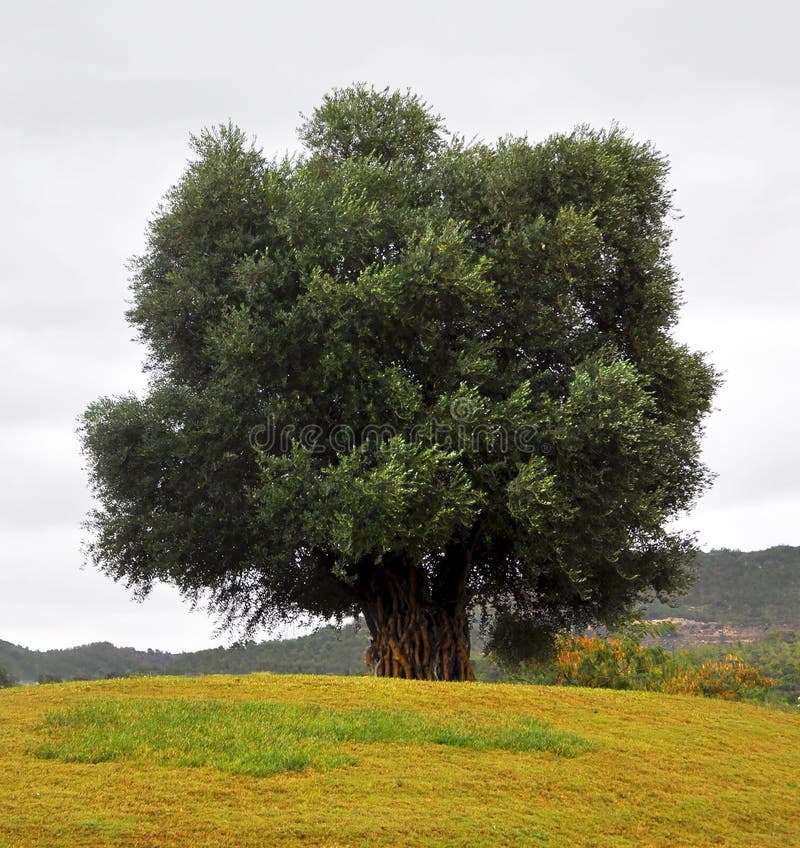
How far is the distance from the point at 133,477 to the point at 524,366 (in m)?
12.2

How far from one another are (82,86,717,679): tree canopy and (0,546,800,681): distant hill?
11986 millimetres

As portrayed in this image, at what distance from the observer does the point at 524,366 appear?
2769cm

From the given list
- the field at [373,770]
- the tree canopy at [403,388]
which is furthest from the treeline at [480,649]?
the field at [373,770]

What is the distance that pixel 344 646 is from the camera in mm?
65125

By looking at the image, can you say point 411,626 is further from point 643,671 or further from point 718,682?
point 643,671

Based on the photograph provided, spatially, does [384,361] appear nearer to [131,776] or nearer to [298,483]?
[298,483]

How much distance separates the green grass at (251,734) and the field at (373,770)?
0.13 ft

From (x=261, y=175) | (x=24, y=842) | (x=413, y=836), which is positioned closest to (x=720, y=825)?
(x=413, y=836)

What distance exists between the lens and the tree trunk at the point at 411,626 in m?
29.1

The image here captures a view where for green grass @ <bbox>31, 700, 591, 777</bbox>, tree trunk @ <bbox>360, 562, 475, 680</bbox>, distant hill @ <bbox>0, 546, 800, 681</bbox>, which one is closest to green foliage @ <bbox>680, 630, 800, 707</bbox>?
distant hill @ <bbox>0, 546, 800, 681</bbox>

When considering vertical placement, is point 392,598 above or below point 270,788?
above

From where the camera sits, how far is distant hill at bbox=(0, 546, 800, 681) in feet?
179

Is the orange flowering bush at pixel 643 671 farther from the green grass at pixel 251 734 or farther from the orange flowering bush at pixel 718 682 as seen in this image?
the green grass at pixel 251 734

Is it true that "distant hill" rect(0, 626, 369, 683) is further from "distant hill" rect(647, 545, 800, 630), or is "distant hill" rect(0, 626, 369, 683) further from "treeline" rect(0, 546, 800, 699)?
"distant hill" rect(647, 545, 800, 630)
